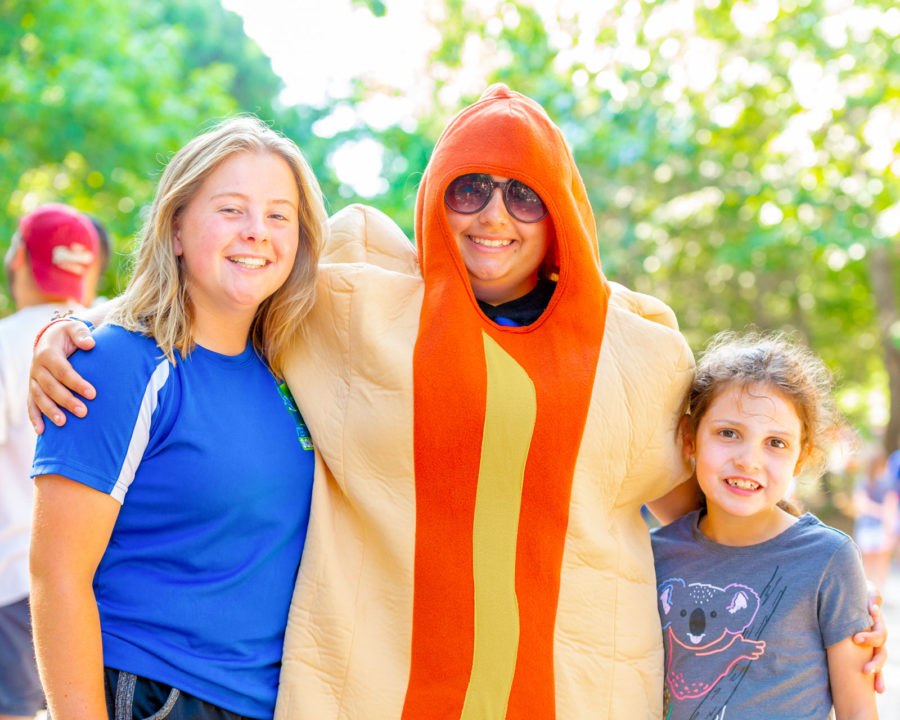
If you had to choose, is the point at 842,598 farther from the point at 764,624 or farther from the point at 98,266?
the point at 98,266

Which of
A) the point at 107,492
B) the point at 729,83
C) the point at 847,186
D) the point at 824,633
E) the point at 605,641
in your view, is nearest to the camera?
the point at 107,492

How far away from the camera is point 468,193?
2.20 meters

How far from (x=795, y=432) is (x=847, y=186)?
21.4 ft

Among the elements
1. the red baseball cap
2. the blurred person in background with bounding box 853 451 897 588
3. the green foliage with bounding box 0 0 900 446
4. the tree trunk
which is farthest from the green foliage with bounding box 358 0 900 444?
the red baseball cap

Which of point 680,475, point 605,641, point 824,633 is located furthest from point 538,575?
point 824,633

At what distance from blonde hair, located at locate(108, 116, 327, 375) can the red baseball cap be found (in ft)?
4.70

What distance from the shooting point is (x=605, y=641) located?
2.05 m

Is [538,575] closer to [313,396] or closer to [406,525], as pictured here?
[406,525]

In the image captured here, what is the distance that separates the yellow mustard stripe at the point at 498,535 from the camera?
1962mm

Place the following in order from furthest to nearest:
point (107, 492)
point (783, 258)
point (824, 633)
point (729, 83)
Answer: point (783, 258)
point (729, 83)
point (824, 633)
point (107, 492)

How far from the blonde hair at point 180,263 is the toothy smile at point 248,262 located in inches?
5.2

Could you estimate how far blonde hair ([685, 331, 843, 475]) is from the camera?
2094 mm

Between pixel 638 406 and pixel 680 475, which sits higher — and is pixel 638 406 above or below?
above

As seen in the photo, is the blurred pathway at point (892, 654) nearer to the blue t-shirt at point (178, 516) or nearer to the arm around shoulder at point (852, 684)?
the arm around shoulder at point (852, 684)
